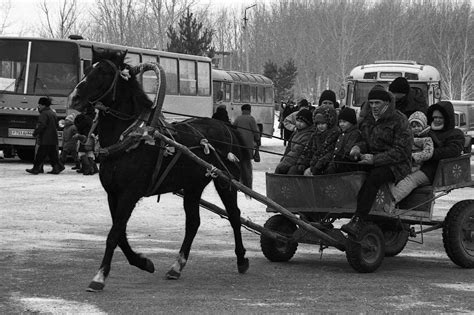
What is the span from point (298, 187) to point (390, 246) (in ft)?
4.76

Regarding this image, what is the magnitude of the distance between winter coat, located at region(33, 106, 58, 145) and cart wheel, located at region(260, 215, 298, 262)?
47.9ft

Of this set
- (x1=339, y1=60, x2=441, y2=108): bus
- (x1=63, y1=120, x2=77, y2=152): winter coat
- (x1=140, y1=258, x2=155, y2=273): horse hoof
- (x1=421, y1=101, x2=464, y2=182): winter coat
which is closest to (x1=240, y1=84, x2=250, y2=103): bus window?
(x1=339, y1=60, x2=441, y2=108): bus

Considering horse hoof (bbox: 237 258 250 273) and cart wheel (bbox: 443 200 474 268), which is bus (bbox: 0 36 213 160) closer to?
cart wheel (bbox: 443 200 474 268)

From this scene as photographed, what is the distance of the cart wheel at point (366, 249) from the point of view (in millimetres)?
9930

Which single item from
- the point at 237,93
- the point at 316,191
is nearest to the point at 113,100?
the point at 316,191

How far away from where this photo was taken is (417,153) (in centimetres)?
1059

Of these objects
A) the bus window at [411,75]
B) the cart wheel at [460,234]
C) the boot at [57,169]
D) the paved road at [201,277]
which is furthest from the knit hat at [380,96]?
the bus window at [411,75]

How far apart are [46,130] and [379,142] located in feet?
51.8

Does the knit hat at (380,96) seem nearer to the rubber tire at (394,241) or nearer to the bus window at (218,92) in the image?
the rubber tire at (394,241)

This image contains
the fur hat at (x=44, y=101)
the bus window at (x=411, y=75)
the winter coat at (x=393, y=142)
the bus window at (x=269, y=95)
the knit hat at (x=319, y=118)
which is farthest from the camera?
the bus window at (x=269, y=95)

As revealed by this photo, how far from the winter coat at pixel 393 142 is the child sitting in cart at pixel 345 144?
0.70 ft

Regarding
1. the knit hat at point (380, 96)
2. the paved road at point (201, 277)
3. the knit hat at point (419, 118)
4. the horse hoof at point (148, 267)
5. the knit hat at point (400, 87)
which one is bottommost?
the paved road at point (201, 277)

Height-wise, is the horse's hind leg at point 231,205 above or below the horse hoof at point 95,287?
above

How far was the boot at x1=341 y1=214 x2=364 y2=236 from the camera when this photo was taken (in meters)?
9.96
